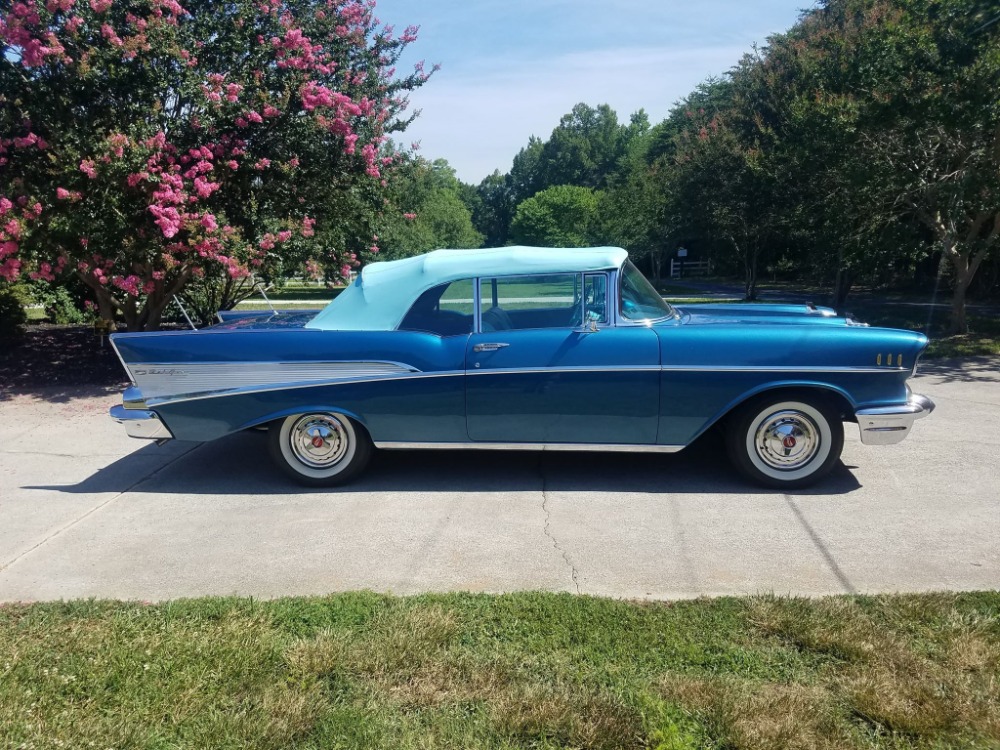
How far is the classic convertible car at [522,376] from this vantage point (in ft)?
16.9

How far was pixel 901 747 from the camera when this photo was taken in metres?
2.60

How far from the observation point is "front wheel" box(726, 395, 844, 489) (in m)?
5.22

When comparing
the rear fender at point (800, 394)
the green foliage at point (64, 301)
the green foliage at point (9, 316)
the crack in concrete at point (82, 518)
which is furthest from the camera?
the green foliage at point (64, 301)

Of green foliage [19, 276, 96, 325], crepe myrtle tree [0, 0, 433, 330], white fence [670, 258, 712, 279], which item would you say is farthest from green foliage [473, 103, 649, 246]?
crepe myrtle tree [0, 0, 433, 330]

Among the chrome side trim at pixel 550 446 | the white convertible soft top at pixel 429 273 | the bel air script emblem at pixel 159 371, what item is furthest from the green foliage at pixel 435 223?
the chrome side trim at pixel 550 446

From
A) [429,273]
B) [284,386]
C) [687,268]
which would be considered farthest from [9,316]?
[687,268]

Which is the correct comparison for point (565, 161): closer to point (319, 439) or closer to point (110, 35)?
point (110, 35)

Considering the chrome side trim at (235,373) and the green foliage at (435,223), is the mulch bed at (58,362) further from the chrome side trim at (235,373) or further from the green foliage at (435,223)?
the green foliage at (435,223)

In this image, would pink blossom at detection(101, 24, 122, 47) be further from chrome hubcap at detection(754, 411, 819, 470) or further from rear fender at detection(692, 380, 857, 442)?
chrome hubcap at detection(754, 411, 819, 470)

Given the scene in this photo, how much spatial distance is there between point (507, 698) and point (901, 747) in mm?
1317

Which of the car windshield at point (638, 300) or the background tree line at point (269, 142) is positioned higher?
the background tree line at point (269, 142)

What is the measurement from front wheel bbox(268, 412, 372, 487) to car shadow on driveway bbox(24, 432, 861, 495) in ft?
0.33

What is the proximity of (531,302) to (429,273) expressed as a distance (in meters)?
0.74

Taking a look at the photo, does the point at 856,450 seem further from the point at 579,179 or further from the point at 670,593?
the point at 579,179
